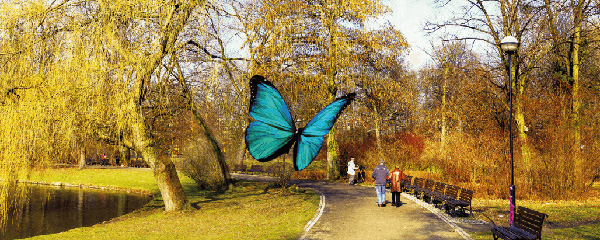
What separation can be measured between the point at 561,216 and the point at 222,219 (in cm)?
938

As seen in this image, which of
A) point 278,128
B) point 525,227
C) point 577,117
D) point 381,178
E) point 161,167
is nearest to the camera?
point 278,128

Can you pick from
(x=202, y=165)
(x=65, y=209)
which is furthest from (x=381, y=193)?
(x=65, y=209)

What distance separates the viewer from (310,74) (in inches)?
329

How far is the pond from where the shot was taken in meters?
13.3

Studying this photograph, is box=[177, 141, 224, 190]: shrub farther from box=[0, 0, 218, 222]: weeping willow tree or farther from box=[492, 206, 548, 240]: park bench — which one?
box=[492, 206, 548, 240]: park bench

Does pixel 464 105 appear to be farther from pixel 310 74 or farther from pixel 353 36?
pixel 310 74

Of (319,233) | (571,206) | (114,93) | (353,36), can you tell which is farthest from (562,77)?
(114,93)

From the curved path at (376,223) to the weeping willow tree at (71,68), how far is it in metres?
4.98

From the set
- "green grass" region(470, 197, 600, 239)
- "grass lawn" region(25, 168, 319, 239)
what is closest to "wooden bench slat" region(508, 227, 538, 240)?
"green grass" region(470, 197, 600, 239)

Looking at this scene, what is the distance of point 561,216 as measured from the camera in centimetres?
1188

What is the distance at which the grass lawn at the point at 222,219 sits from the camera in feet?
33.7

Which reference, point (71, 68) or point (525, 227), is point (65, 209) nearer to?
point (71, 68)

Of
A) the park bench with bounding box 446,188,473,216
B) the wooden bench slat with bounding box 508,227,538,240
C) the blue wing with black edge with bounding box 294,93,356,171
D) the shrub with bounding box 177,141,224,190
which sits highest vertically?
the blue wing with black edge with bounding box 294,93,356,171

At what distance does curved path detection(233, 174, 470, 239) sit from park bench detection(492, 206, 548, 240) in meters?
0.94
